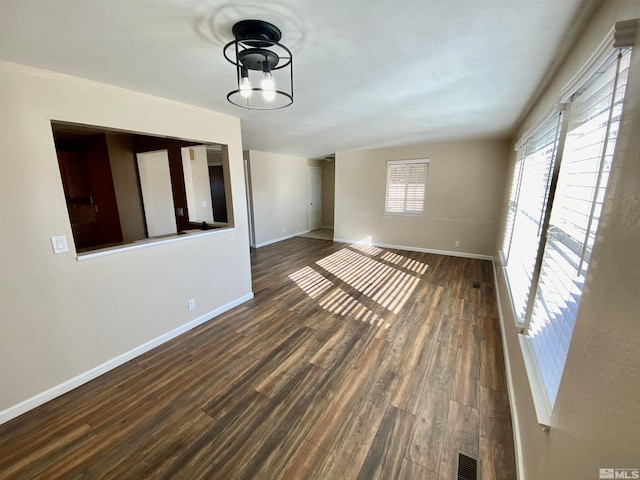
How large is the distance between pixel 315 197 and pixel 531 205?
6.19m

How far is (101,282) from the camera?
81.4 inches

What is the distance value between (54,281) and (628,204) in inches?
121

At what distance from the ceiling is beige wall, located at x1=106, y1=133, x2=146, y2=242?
215 centimetres

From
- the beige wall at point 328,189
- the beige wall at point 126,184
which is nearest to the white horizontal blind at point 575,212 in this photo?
the beige wall at point 126,184

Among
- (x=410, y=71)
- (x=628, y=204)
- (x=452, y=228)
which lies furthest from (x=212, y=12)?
(x=452, y=228)

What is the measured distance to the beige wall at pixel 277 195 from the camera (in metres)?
5.89

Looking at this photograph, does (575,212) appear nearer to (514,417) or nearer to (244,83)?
(514,417)

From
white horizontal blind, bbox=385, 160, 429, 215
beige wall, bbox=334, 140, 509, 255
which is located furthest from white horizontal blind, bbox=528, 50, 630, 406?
white horizontal blind, bbox=385, 160, 429, 215

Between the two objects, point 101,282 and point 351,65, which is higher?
point 351,65

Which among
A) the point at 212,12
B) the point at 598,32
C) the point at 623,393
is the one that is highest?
the point at 212,12

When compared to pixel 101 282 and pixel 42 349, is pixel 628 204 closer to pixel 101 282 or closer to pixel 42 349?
pixel 101 282

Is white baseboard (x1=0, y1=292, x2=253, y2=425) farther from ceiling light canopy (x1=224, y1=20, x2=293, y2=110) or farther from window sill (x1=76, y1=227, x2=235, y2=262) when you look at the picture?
ceiling light canopy (x1=224, y1=20, x2=293, y2=110)

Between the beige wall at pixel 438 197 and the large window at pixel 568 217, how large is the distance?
3262 mm

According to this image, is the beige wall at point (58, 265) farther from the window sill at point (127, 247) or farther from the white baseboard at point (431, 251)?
the white baseboard at point (431, 251)
